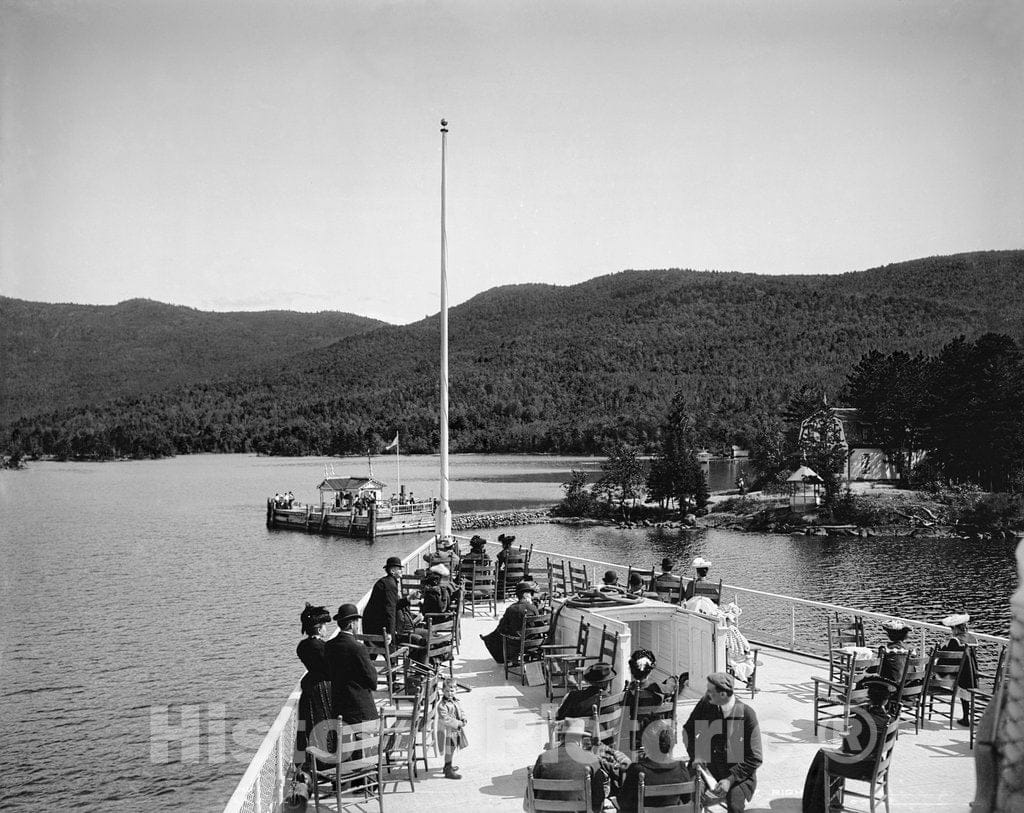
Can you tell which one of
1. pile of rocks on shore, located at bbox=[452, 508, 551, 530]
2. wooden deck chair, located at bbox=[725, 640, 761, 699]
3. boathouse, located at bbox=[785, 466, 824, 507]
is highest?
wooden deck chair, located at bbox=[725, 640, 761, 699]

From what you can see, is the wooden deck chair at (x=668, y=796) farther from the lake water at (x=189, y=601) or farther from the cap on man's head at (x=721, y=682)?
the lake water at (x=189, y=601)

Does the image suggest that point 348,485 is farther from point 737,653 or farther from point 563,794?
point 563,794

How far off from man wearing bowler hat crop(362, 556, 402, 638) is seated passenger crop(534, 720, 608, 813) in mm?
4334

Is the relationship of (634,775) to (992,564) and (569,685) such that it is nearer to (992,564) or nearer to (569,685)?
(569,685)

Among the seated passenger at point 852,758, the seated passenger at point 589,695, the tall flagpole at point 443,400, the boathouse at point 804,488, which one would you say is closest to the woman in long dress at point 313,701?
the seated passenger at point 589,695

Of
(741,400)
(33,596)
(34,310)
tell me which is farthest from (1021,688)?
(34,310)

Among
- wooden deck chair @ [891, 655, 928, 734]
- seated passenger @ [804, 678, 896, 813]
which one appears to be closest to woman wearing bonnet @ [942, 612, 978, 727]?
wooden deck chair @ [891, 655, 928, 734]

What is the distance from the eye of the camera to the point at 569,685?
29.7 ft

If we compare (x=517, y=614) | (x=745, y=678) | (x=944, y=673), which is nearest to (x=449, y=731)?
(x=517, y=614)

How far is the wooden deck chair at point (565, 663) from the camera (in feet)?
29.6

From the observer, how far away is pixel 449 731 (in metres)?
7.38

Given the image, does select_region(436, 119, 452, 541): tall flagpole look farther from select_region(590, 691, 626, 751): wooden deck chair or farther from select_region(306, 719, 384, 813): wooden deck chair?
select_region(306, 719, 384, 813): wooden deck chair

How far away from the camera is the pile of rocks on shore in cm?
7712

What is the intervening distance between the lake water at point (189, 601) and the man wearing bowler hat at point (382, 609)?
10.9 m
